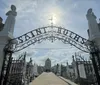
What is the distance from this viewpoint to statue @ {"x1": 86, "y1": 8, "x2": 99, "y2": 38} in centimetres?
668

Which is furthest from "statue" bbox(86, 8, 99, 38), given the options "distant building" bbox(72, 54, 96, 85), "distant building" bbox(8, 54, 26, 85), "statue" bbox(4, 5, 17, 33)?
"distant building" bbox(8, 54, 26, 85)

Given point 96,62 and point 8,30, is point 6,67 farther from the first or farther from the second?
point 96,62

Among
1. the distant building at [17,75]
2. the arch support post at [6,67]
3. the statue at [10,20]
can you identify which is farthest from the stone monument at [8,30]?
the distant building at [17,75]

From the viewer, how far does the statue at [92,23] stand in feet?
21.9

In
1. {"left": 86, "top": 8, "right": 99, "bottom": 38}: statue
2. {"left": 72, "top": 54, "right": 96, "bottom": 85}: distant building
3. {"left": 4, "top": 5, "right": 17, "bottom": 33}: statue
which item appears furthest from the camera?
{"left": 72, "top": 54, "right": 96, "bottom": 85}: distant building

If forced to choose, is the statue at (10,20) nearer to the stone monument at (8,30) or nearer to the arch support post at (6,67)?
the stone monument at (8,30)

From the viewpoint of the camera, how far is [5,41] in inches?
253

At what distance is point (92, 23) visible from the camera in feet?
22.6

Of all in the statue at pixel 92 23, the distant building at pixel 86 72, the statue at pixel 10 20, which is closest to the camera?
the statue at pixel 92 23

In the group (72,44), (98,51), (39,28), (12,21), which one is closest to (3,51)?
(12,21)

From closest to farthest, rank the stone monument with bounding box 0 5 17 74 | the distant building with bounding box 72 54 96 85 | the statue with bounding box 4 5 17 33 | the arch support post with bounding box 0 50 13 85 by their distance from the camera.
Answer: the arch support post with bounding box 0 50 13 85
the stone monument with bounding box 0 5 17 74
the statue with bounding box 4 5 17 33
the distant building with bounding box 72 54 96 85

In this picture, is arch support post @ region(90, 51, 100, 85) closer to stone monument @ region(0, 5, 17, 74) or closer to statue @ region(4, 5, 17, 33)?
stone monument @ region(0, 5, 17, 74)

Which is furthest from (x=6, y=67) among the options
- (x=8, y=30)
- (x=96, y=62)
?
(x=96, y=62)

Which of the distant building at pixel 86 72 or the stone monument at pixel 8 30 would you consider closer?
the stone monument at pixel 8 30
